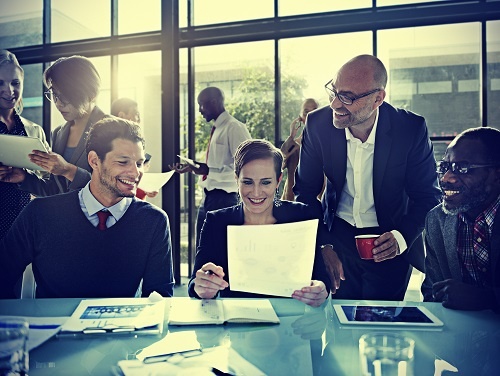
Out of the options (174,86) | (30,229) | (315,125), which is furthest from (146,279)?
(174,86)

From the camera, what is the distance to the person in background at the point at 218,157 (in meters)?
3.75

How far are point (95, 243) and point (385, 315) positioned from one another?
1033 mm

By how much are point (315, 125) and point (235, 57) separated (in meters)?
2.45

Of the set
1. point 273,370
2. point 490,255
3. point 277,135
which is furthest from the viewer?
point 277,135

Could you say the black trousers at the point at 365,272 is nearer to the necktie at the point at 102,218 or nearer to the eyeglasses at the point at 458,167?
the eyeglasses at the point at 458,167

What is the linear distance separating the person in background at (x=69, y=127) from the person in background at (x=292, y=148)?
5.91ft

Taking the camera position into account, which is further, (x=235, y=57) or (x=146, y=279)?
(x=235, y=57)

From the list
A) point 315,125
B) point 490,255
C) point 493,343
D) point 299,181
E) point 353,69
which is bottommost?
point 493,343

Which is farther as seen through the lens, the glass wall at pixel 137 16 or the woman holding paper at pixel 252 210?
the glass wall at pixel 137 16

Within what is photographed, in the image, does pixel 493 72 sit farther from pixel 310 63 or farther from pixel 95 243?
pixel 95 243

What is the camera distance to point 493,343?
114cm

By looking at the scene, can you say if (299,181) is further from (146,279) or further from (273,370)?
(273,370)

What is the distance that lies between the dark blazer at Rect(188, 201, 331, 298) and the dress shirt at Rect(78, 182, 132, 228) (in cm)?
32

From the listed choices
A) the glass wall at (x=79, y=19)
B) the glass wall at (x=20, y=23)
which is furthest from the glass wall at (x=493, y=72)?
the glass wall at (x=20, y=23)
